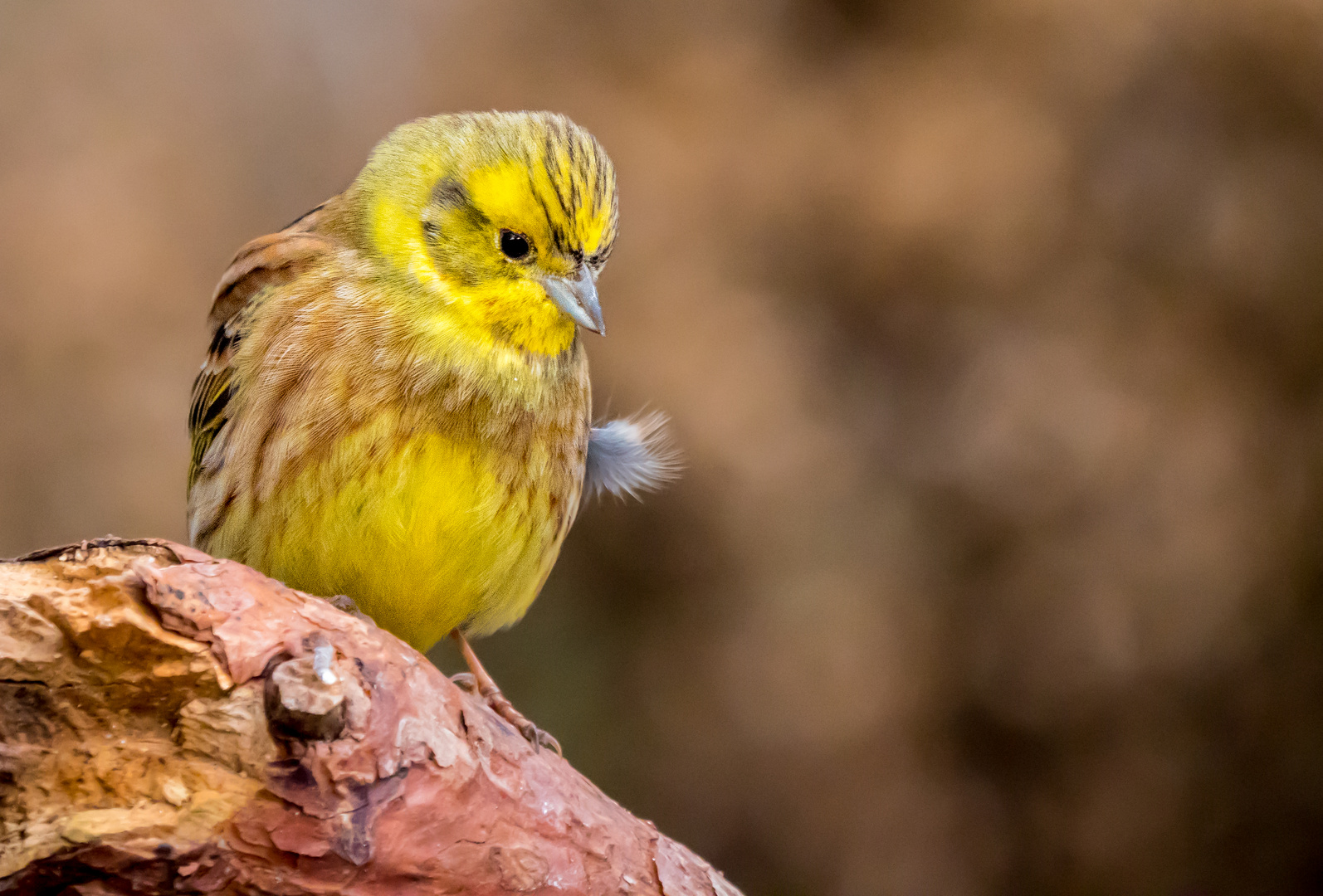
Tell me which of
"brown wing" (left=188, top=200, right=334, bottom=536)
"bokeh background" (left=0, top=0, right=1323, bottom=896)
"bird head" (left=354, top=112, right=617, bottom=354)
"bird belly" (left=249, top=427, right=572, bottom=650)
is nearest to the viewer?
"bird belly" (left=249, top=427, right=572, bottom=650)

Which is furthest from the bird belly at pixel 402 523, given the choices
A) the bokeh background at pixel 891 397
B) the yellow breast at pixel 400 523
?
the bokeh background at pixel 891 397

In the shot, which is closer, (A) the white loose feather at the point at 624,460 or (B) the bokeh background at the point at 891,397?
(A) the white loose feather at the point at 624,460

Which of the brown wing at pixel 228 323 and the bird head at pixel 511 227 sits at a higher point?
the bird head at pixel 511 227

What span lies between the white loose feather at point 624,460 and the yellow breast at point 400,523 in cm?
81

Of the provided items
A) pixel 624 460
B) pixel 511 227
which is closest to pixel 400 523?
pixel 511 227

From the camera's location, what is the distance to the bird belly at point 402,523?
286cm

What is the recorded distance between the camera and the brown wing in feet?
10.5

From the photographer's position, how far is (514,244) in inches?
119

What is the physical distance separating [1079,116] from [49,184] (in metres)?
4.90

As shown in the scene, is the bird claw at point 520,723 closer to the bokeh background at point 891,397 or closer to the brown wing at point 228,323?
the brown wing at point 228,323

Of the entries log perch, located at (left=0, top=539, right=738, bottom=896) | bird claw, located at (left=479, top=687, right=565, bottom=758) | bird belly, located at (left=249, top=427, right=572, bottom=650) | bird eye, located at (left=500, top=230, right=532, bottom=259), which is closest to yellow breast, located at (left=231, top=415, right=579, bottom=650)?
bird belly, located at (left=249, top=427, right=572, bottom=650)

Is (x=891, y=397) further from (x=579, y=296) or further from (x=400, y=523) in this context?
(x=400, y=523)

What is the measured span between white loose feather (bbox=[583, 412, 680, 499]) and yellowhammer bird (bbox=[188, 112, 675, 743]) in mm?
593

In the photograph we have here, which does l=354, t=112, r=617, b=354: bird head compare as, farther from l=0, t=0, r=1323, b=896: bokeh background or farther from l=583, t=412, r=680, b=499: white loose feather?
l=0, t=0, r=1323, b=896: bokeh background
